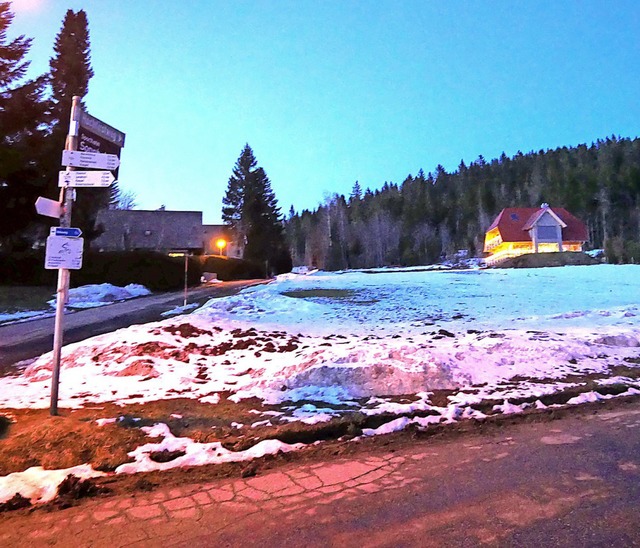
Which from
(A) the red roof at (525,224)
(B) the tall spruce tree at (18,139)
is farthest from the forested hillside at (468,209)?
(B) the tall spruce tree at (18,139)

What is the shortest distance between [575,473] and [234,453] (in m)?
2.90

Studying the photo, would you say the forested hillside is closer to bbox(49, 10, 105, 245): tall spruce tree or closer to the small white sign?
bbox(49, 10, 105, 245): tall spruce tree

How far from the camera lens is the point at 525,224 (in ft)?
189

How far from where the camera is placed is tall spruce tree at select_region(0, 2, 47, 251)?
2356cm

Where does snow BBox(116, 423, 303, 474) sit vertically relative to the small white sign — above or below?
below

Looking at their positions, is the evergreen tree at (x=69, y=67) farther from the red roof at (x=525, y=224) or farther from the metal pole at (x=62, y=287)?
the red roof at (x=525, y=224)

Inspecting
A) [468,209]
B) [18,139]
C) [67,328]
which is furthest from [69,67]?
[468,209]

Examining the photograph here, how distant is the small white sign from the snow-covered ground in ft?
39.6

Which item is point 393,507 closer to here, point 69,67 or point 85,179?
point 85,179

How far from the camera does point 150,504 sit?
3.32 meters

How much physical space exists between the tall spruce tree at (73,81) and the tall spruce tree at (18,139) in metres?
1.24

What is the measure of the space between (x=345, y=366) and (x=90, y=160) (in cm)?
430

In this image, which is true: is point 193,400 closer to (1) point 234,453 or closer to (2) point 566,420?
(1) point 234,453

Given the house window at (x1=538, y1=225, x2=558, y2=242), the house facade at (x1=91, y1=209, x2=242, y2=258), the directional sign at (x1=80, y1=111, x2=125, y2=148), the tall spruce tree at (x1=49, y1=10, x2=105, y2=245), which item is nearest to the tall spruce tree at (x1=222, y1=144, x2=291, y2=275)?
the house facade at (x1=91, y1=209, x2=242, y2=258)
